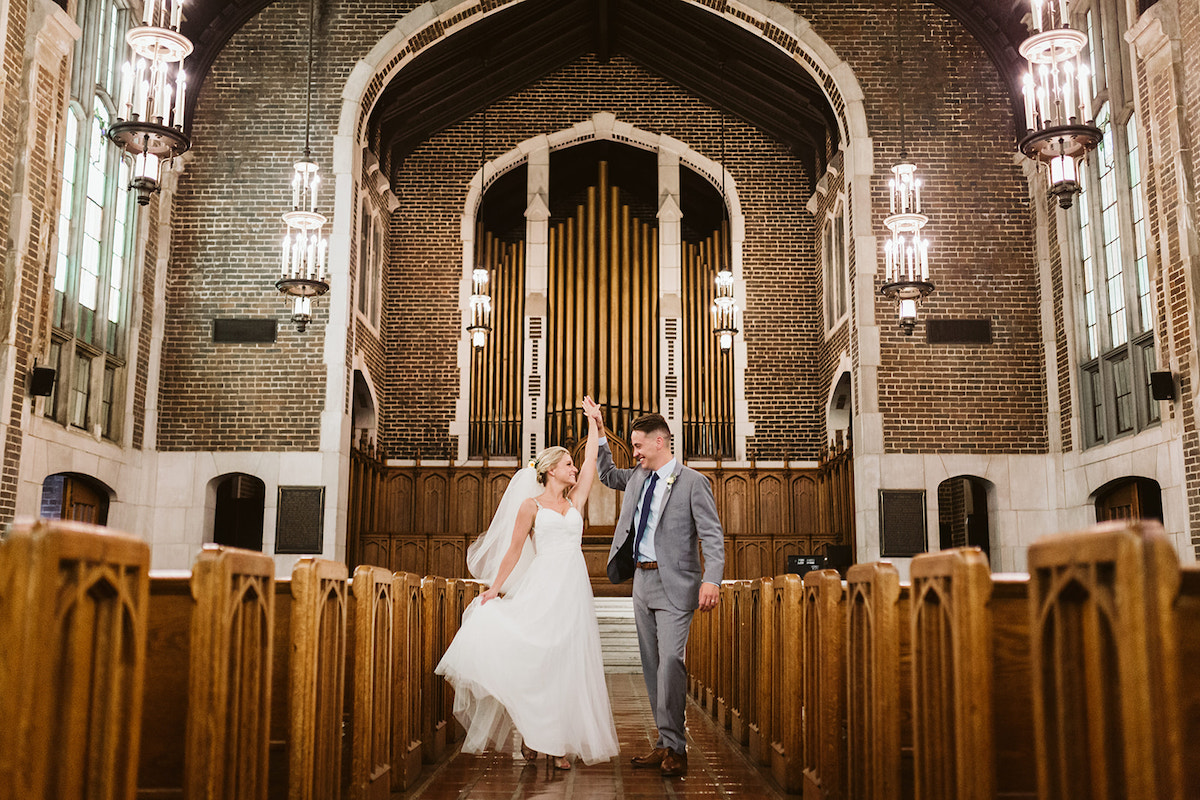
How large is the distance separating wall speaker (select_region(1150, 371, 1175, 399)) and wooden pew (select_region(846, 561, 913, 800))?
6.74 metres

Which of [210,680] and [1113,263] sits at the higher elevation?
[1113,263]

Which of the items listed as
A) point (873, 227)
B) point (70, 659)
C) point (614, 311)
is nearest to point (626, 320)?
point (614, 311)

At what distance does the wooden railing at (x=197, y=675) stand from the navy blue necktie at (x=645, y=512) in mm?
1082

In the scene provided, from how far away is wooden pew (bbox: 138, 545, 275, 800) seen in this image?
7.72 feet

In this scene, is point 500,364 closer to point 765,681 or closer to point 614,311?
point 614,311

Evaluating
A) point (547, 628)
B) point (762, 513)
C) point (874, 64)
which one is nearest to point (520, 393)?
point (762, 513)

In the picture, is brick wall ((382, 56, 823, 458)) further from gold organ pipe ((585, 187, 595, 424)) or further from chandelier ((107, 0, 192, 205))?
chandelier ((107, 0, 192, 205))

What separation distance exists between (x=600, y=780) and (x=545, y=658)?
1.92 ft

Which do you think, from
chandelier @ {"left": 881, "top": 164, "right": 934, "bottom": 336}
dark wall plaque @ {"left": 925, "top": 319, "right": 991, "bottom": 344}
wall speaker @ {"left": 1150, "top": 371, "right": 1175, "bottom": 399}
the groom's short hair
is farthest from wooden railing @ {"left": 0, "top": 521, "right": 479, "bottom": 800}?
dark wall plaque @ {"left": 925, "top": 319, "right": 991, "bottom": 344}

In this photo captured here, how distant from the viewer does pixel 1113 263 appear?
1057 cm

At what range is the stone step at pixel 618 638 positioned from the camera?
11.2m

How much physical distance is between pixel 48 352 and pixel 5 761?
28.1 feet

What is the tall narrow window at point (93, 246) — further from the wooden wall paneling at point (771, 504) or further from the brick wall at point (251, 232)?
the wooden wall paneling at point (771, 504)

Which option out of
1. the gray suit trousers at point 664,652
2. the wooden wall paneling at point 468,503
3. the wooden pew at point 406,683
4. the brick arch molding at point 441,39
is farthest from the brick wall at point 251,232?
the gray suit trousers at point 664,652
